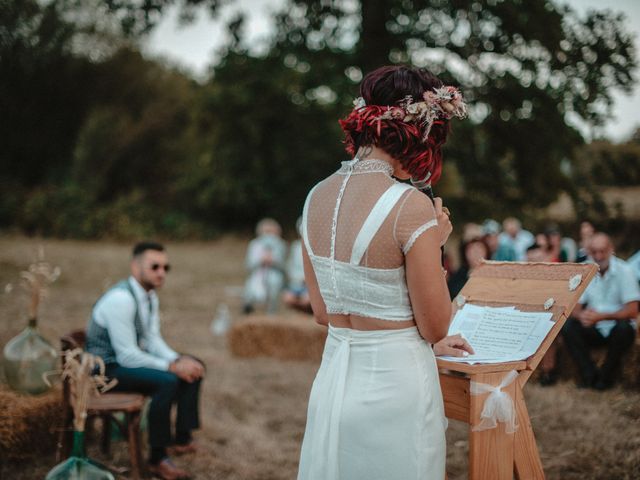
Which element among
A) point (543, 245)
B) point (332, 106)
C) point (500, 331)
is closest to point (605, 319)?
point (543, 245)

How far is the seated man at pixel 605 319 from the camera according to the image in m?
5.39

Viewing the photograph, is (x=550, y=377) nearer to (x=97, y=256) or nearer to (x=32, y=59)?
(x=97, y=256)

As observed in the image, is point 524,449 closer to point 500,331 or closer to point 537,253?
point 500,331

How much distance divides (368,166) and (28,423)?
3.43m

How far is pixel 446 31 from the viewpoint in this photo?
937cm

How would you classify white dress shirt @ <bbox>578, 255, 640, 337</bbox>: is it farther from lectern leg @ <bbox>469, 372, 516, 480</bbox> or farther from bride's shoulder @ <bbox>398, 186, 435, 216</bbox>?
bride's shoulder @ <bbox>398, 186, 435, 216</bbox>

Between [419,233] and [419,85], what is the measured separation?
0.52 m

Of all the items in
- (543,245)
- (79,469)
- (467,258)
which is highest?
(543,245)

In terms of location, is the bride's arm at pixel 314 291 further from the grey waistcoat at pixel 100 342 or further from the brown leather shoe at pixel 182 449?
the brown leather shoe at pixel 182 449

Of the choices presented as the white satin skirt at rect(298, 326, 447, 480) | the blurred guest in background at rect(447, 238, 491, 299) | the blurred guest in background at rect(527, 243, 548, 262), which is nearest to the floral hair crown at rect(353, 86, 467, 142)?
the white satin skirt at rect(298, 326, 447, 480)

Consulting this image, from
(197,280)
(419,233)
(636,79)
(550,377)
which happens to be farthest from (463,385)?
(197,280)

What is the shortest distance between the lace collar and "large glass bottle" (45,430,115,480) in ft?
8.00

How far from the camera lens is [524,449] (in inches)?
97.5

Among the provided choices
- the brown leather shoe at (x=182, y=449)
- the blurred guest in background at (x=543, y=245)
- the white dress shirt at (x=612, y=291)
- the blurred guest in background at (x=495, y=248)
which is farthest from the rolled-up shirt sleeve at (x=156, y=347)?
the blurred guest in background at (x=543, y=245)
